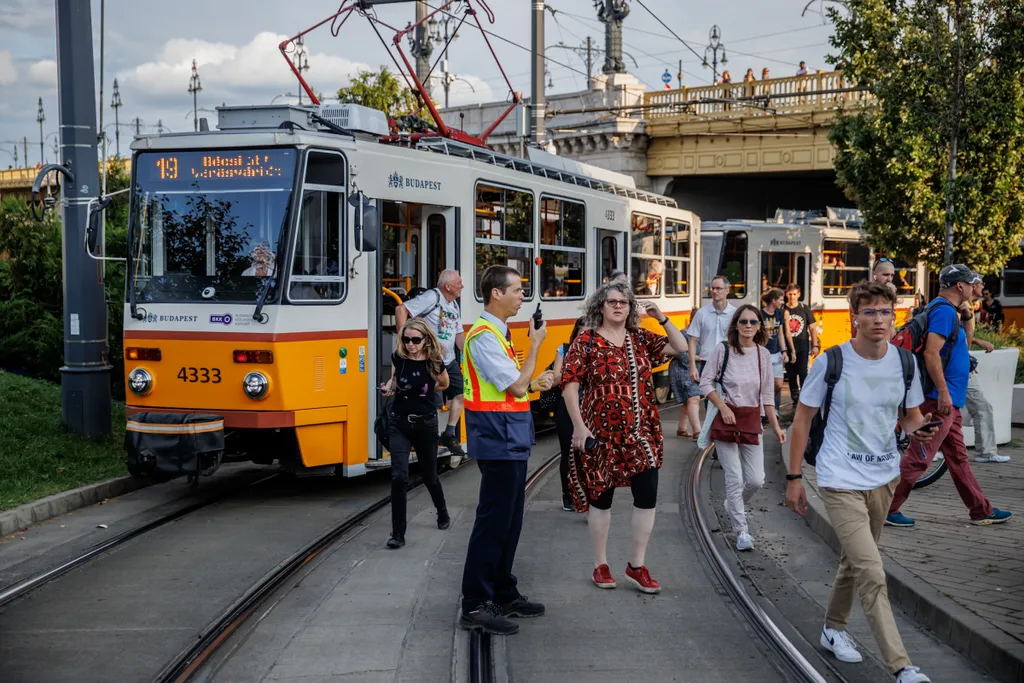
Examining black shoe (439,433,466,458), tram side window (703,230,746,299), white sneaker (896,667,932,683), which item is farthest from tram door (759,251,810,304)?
white sneaker (896,667,932,683)

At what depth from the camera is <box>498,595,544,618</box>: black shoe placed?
6.24 meters

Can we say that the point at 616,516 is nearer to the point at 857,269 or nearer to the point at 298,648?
the point at 298,648

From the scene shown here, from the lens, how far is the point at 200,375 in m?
9.23

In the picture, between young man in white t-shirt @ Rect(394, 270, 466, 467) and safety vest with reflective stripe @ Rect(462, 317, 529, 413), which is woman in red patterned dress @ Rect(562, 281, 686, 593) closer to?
safety vest with reflective stripe @ Rect(462, 317, 529, 413)

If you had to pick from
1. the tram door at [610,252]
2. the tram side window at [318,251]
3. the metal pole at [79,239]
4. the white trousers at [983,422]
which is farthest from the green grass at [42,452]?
the white trousers at [983,422]

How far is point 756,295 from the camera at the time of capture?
24.0m

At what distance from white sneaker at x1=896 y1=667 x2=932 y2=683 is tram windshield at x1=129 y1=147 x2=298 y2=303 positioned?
5.74m

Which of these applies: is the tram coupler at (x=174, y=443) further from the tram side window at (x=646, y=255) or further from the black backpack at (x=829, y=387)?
the tram side window at (x=646, y=255)

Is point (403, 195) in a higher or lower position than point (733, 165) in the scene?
lower

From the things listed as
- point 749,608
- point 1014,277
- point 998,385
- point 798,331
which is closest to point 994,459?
point 998,385


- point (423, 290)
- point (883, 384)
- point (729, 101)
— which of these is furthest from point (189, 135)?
point (729, 101)

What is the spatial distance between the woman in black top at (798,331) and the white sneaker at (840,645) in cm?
937

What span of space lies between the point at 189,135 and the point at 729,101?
2474 centimetres

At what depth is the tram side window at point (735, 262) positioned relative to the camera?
947 inches
